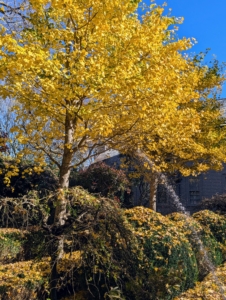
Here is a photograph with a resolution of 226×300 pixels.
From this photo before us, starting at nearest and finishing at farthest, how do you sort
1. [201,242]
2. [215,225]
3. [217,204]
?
1. [201,242]
2. [215,225]
3. [217,204]

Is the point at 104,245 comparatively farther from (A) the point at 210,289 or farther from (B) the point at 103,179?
(B) the point at 103,179

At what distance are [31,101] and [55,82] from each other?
52cm

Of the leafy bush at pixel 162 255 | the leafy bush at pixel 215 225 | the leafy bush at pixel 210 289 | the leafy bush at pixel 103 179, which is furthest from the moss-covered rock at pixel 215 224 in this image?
the leafy bush at pixel 103 179

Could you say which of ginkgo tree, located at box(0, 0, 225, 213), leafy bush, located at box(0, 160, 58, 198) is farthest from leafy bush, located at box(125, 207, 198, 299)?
leafy bush, located at box(0, 160, 58, 198)

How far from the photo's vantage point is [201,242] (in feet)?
20.4

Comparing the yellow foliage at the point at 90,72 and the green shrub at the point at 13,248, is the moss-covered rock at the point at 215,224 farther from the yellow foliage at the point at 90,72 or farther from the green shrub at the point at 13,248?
the green shrub at the point at 13,248

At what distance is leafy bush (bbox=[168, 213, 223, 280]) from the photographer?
5.91 metres

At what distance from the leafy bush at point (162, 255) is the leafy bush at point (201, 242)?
72cm

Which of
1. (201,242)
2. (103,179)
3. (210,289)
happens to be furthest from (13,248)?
(103,179)

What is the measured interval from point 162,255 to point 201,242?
1928 mm

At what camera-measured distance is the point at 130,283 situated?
160 inches

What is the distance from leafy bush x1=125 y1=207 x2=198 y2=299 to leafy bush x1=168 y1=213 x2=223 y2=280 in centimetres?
72

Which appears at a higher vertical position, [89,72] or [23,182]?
[89,72]

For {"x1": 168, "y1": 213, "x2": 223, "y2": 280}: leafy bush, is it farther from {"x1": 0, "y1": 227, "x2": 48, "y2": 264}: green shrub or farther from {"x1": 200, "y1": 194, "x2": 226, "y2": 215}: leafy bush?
{"x1": 200, "y1": 194, "x2": 226, "y2": 215}: leafy bush
